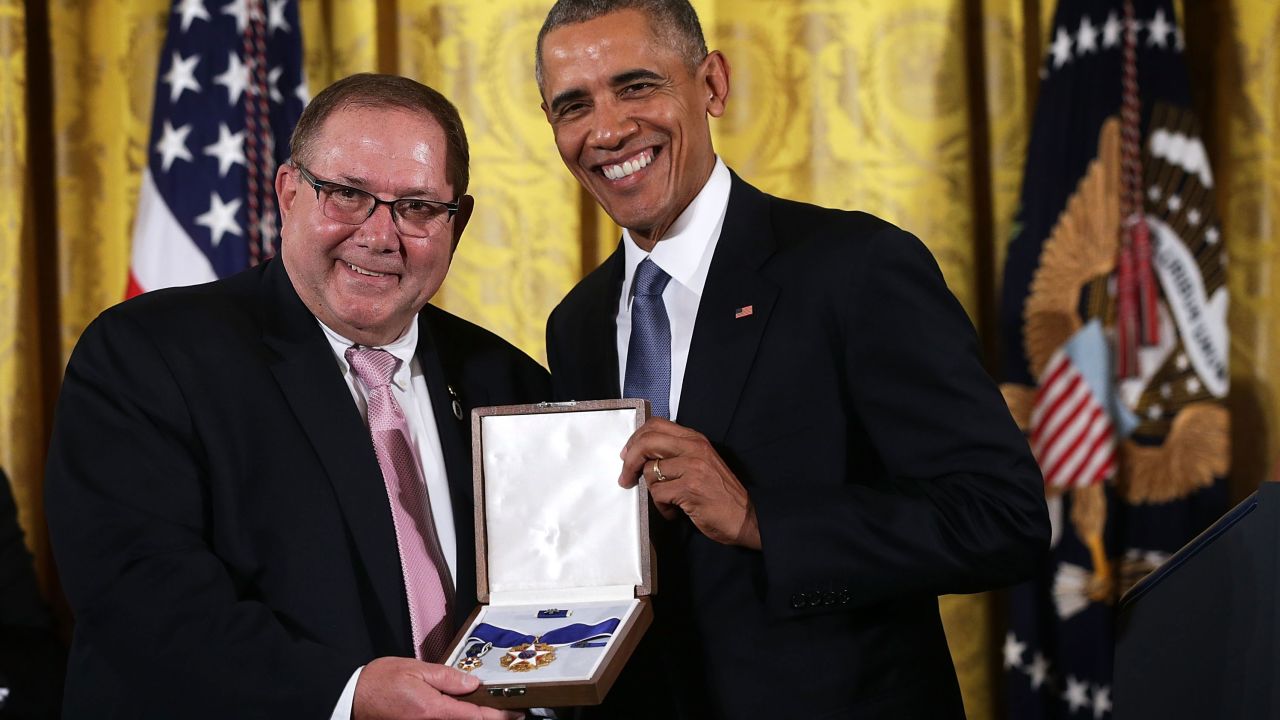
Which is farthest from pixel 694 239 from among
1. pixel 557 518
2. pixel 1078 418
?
pixel 1078 418

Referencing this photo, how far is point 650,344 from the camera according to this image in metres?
2.48

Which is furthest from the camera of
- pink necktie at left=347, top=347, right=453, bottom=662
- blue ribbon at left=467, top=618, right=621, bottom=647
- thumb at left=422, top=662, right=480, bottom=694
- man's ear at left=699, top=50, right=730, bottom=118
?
man's ear at left=699, top=50, right=730, bottom=118

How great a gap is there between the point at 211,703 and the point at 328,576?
0.88 ft

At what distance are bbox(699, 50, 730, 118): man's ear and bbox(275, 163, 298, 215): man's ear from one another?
0.88 meters

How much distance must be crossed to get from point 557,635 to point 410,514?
449mm

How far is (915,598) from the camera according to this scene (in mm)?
2303

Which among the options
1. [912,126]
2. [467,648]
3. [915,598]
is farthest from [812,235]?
[912,126]

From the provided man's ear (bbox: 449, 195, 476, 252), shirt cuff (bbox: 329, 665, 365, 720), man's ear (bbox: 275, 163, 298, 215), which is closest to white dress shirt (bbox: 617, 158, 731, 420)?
man's ear (bbox: 449, 195, 476, 252)

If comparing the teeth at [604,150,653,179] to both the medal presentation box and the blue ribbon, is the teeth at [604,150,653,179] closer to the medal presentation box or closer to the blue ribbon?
the medal presentation box

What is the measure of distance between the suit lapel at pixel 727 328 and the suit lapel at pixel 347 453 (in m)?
0.57

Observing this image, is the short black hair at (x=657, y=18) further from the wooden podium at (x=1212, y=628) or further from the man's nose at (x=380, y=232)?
the wooden podium at (x=1212, y=628)

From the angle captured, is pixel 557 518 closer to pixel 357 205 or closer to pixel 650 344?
pixel 650 344

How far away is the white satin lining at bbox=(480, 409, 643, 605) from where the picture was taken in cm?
213

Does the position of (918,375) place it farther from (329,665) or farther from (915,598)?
(329,665)
